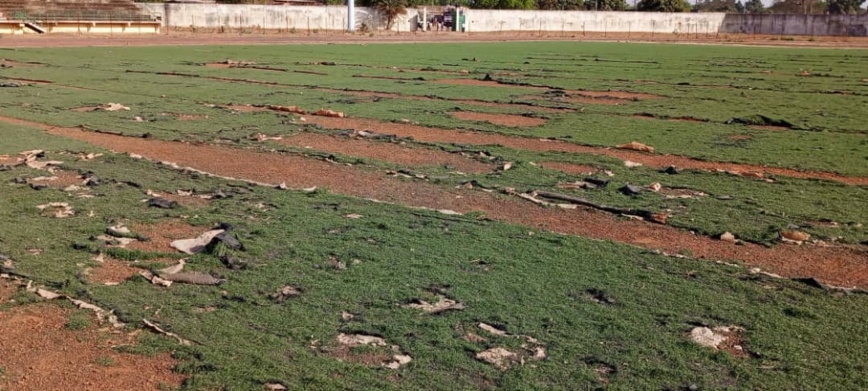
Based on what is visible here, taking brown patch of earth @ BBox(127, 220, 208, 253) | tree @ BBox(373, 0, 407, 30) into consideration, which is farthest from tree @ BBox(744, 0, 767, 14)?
brown patch of earth @ BBox(127, 220, 208, 253)

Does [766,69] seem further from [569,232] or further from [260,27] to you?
[260,27]

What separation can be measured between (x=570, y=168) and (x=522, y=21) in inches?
3019

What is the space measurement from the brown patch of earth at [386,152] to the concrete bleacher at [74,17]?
45871 millimetres

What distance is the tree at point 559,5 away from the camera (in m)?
120

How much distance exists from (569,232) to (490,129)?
7.13 m

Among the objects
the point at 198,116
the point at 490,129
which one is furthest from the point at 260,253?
the point at 198,116

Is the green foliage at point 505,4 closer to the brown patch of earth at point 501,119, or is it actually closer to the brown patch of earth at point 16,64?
the brown patch of earth at point 16,64

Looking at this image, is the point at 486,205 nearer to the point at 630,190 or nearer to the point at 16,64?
the point at 630,190

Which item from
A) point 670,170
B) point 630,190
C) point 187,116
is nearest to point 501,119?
point 670,170

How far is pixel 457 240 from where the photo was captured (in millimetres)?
7801

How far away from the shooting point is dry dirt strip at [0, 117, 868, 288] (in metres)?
7.45

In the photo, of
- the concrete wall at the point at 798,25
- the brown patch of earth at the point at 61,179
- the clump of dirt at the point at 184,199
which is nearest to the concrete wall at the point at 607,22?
the concrete wall at the point at 798,25

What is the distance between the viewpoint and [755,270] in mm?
7148

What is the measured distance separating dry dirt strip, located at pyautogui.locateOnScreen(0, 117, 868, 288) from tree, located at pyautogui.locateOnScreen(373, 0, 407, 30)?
68.8 m
